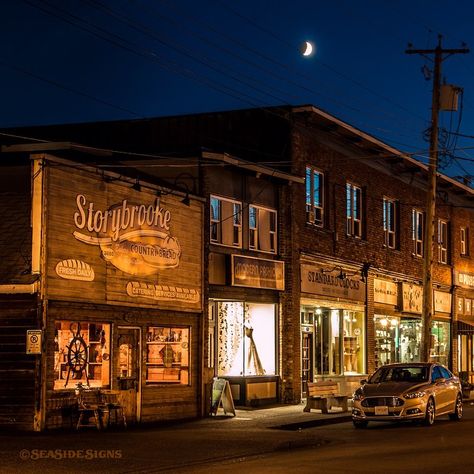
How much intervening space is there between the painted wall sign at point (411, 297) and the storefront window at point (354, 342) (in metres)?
3.87

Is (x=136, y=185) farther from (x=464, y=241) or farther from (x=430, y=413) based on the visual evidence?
(x=464, y=241)

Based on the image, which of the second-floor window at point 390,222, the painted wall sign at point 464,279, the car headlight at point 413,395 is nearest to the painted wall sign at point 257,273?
the car headlight at point 413,395

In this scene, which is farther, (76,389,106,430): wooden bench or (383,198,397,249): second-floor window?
(383,198,397,249): second-floor window

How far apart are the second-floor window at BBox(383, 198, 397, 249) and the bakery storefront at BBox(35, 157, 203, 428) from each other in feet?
43.2

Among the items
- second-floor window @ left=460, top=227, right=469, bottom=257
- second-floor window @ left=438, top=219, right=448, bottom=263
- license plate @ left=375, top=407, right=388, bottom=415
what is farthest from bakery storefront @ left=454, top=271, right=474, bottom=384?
license plate @ left=375, top=407, right=388, bottom=415

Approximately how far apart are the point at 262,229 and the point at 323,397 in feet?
17.6

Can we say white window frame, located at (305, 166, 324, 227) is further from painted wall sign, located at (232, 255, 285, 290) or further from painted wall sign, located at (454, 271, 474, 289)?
painted wall sign, located at (454, 271, 474, 289)

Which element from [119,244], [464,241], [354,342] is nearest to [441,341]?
[464,241]

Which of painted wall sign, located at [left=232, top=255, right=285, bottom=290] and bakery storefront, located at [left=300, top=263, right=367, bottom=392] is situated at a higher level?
painted wall sign, located at [left=232, top=255, right=285, bottom=290]

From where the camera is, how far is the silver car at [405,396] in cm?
2158

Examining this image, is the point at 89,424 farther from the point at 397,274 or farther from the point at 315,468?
the point at 397,274

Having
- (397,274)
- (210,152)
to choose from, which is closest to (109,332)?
(210,152)

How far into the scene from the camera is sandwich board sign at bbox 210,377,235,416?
24062 mm

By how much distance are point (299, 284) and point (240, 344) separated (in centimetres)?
309
